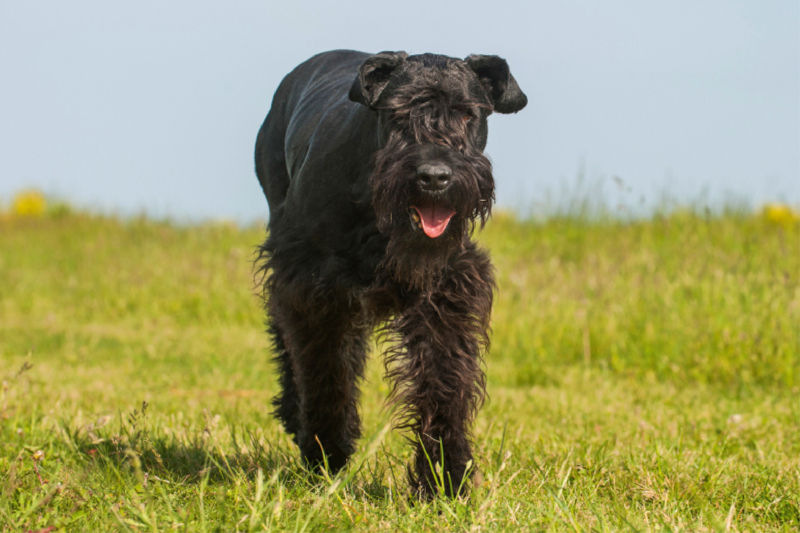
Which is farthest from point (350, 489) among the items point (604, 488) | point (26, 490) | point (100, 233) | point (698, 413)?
point (100, 233)

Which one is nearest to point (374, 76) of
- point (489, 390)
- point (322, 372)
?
point (322, 372)

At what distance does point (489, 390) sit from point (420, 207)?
11.8 feet

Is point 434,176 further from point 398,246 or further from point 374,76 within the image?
point 374,76

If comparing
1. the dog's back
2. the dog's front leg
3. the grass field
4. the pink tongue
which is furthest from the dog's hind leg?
the pink tongue

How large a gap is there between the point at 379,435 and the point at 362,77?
1.33 metres

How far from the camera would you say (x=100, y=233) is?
41.7ft

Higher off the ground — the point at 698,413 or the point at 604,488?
the point at 604,488

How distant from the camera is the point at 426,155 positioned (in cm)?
247

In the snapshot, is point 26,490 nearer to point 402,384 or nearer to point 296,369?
point 296,369

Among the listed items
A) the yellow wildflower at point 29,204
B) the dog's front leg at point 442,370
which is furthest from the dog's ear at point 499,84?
the yellow wildflower at point 29,204

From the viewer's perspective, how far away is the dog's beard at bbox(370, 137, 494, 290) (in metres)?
2.48

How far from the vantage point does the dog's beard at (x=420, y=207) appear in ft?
8.15

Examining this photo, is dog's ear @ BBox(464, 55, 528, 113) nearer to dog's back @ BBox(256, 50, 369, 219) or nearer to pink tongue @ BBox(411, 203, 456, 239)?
dog's back @ BBox(256, 50, 369, 219)

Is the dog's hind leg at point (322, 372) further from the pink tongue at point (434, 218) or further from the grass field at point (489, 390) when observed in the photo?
the pink tongue at point (434, 218)
